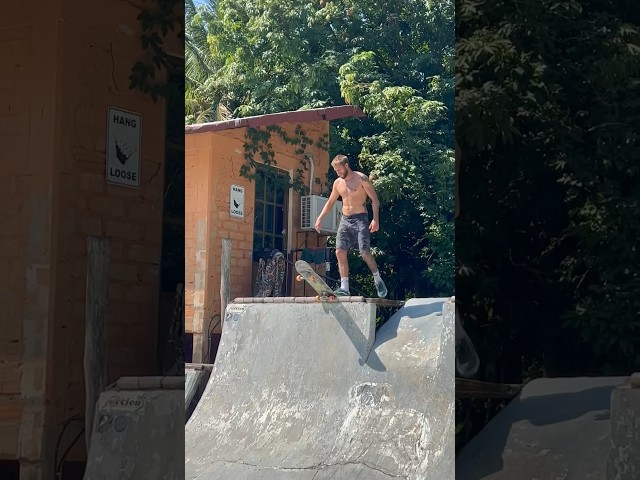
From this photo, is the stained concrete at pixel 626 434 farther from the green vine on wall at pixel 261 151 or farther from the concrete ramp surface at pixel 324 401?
the concrete ramp surface at pixel 324 401

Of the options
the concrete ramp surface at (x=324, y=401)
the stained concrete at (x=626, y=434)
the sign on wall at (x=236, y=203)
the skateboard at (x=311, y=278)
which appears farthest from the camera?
the concrete ramp surface at (x=324, y=401)

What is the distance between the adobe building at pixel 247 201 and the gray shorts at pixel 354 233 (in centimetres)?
6

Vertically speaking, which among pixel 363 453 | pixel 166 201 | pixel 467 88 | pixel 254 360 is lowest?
pixel 363 453

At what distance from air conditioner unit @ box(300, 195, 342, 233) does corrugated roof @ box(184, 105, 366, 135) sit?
12.0 inches

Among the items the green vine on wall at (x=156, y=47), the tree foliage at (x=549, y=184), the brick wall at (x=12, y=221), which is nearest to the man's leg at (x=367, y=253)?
the green vine on wall at (x=156, y=47)

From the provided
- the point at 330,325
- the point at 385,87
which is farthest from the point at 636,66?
the point at 330,325

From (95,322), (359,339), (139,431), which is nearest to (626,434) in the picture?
(139,431)

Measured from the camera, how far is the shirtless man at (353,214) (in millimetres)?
3037

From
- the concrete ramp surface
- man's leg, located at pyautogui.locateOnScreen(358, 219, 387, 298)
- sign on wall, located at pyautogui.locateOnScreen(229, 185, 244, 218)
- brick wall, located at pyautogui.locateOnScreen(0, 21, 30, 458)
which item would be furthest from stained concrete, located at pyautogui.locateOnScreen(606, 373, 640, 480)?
the concrete ramp surface

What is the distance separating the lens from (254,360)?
16.2 ft

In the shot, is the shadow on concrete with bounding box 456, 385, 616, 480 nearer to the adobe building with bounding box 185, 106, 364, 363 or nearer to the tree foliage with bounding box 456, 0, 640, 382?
the tree foliage with bounding box 456, 0, 640, 382

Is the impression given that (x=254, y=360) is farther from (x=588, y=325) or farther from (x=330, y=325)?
(x=588, y=325)

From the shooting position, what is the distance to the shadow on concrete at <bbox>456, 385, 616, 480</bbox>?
1916 millimetres

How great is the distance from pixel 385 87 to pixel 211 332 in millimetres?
1429
